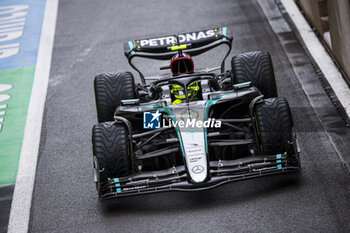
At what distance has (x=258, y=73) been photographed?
25.5ft

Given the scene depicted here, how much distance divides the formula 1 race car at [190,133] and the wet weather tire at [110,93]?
0.05 ft

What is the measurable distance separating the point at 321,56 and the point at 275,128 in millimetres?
3975

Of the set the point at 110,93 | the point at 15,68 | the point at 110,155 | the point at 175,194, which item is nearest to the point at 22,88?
the point at 15,68

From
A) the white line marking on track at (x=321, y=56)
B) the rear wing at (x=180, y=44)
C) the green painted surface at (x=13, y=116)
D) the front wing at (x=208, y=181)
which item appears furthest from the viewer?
the white line marking on track at (x=321, y=56)

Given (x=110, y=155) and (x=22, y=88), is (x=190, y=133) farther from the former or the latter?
(x=22, y=88)

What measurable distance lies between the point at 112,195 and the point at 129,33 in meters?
→ 6.59

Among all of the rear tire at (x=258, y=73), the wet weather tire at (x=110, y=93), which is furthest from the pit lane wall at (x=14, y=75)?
the rear tire at (x=258, y=73)

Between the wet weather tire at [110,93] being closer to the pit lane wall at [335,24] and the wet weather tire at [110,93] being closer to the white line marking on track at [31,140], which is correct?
the white line marking on track at [31,140]

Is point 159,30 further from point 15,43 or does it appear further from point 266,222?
point 266,222

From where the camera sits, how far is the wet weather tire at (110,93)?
7758 mm

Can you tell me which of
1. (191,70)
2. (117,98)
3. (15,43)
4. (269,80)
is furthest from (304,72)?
(15,43)

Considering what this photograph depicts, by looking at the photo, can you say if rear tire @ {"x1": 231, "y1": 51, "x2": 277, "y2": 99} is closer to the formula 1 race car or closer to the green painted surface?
the formula 1 race car

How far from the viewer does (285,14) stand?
1218 cm

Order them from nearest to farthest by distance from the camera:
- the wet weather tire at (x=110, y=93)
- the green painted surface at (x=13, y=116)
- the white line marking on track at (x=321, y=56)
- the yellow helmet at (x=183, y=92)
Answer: the yellow helmet at (x=183, y=92)
the wet weather tire at (x=110, y=93)
the green painted surface at (x=13, y=116)
the white line marking on track at (x=321, y=56)
